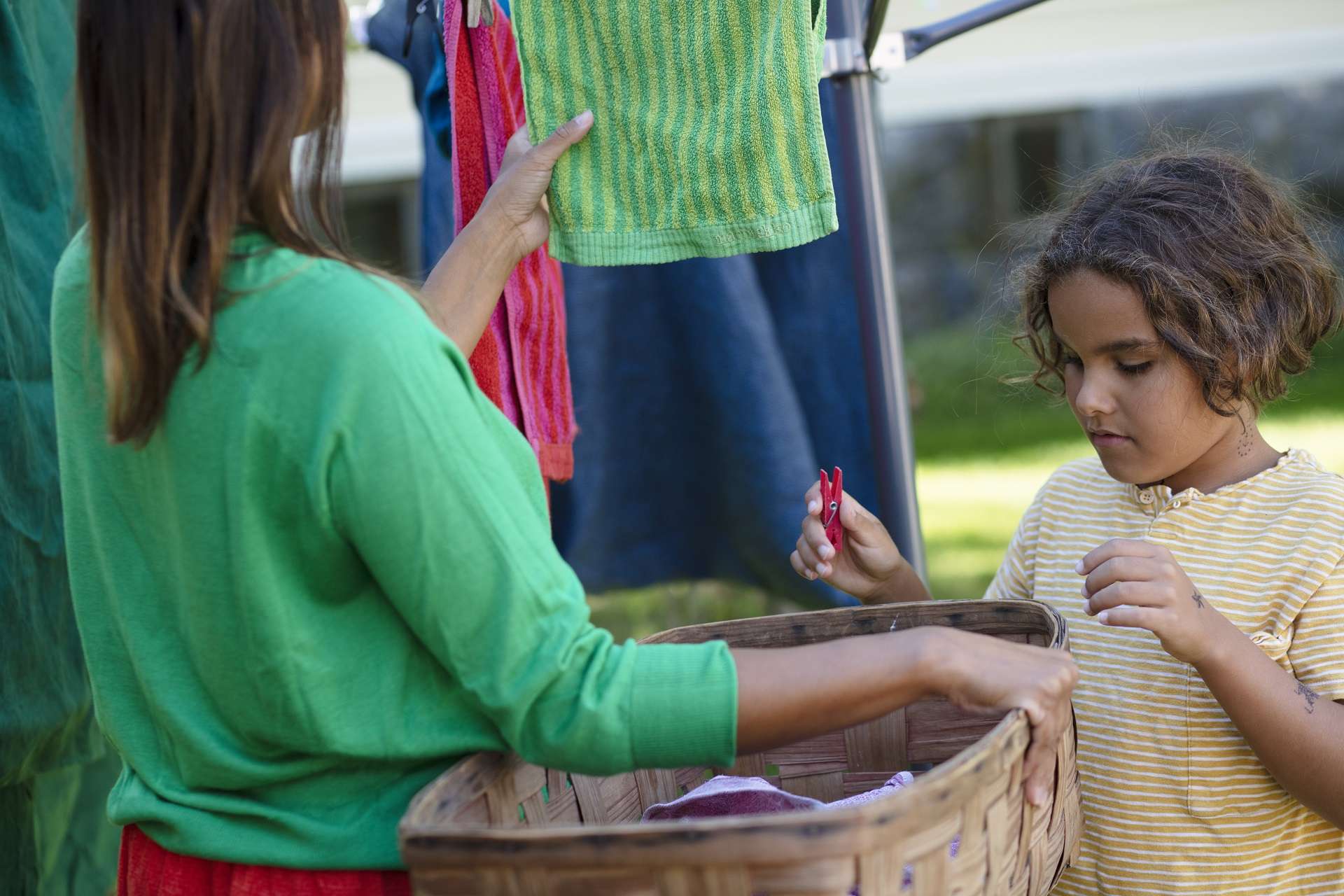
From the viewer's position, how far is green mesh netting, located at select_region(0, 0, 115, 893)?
4.68ft

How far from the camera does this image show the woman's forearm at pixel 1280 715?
1.10m

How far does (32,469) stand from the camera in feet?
4.83

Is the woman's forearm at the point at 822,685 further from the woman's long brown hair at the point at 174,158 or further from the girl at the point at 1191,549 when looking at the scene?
the woman's long brown hair at the point at 174,158

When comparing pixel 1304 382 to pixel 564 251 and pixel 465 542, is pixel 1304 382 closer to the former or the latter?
pixel 564 251

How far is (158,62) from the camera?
0.83 m

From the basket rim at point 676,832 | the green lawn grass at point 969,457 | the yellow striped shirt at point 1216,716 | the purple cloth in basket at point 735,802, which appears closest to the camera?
the basket rim at point 676,832

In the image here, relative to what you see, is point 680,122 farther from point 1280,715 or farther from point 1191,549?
point 1280,715

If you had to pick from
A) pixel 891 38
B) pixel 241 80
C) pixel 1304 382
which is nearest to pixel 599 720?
pixel 241 80

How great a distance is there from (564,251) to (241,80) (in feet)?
1.65

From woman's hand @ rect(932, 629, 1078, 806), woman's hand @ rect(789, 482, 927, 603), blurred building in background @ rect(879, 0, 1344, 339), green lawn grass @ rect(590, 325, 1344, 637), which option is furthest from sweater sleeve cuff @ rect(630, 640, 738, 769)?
green lawn grass @ rect(590, 325, 1344, 637)

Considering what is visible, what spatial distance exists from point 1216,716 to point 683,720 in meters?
0.68

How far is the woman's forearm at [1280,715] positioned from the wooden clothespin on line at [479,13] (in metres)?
1.00

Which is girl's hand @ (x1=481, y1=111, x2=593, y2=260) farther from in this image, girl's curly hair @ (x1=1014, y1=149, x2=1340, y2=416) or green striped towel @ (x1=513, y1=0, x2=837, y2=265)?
girl's curly hair @ (x1=1014, y1=149, x2=1340, y2=416)

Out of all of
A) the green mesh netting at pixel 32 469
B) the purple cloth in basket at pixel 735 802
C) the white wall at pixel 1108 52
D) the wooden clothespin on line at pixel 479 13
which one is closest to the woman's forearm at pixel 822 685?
the purple cloth in basket at pixel 735 802
